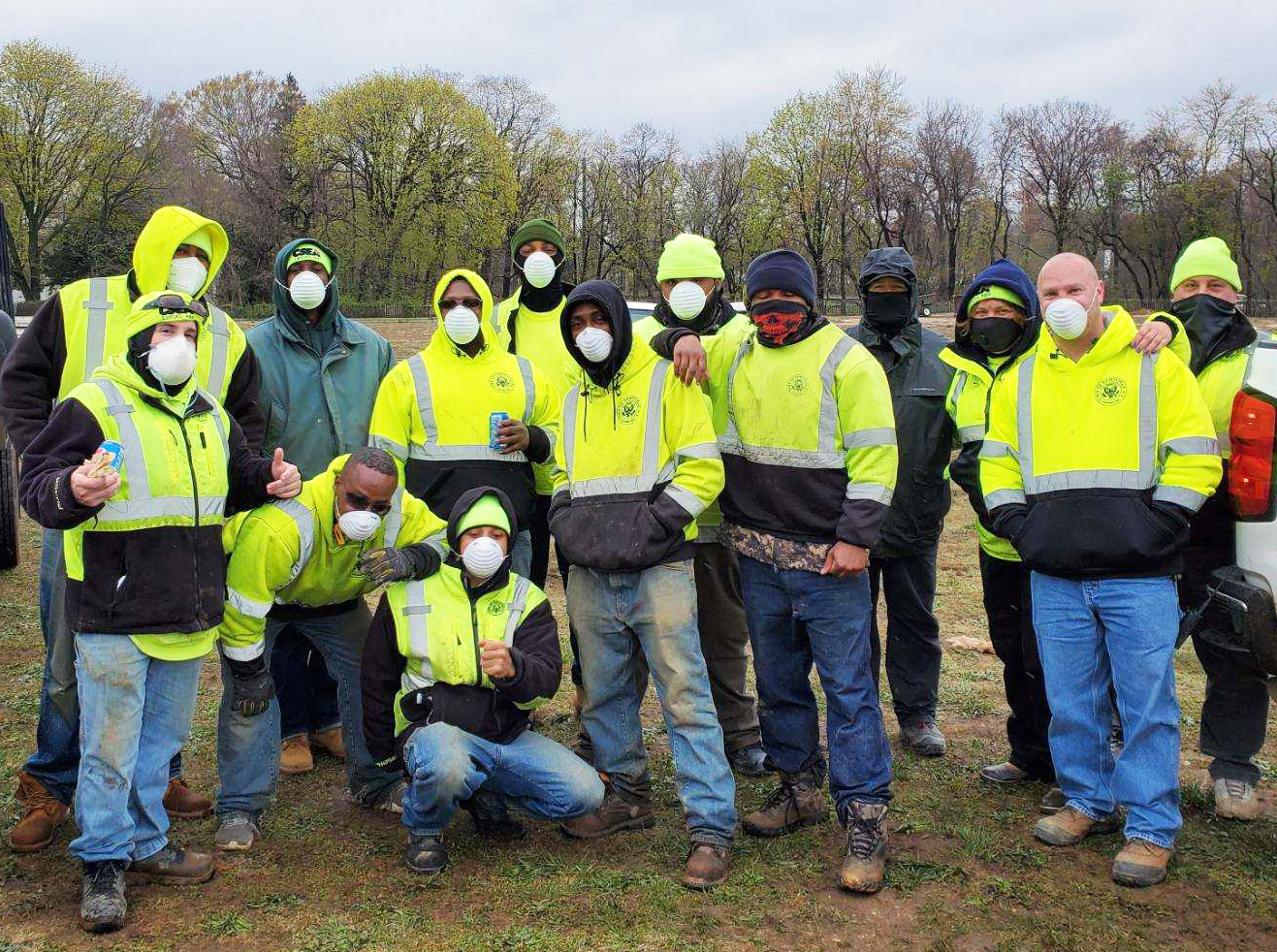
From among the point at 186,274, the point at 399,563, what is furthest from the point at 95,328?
the point at 399,563

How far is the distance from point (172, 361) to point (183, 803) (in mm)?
1928

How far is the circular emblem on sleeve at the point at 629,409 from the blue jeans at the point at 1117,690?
5.45 ft

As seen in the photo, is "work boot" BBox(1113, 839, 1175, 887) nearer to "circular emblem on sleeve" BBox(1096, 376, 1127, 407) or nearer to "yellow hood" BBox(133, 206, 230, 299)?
"circular emblem on sleeve" BBox(1096, 376, 1127, 407)

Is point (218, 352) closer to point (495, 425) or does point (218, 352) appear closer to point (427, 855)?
point (495, 425)

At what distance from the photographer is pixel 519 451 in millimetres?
4629

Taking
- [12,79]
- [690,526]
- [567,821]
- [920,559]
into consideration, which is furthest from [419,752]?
[12,79]

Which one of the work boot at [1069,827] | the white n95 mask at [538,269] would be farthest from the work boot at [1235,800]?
the white n95 mask at [538,269]

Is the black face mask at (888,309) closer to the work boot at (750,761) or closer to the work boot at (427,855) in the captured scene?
the work boot at (750,761)

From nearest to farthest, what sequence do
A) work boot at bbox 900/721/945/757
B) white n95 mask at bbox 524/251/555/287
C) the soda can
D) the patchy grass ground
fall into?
the patchy grass ground
the soda can
work boot at bbox 900/721/945/757
white n95 mask at bbox 524/251/555/287

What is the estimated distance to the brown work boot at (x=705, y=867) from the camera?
12.0 feet

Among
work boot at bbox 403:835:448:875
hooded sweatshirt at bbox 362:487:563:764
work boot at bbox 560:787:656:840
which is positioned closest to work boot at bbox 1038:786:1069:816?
work boot at bbox 560:787:656:840

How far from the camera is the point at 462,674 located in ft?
12.9

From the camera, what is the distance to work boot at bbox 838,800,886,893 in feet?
12.0

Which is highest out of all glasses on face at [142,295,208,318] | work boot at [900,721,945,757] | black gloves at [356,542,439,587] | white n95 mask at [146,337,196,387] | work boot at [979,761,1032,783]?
glasses on face at [142,295,208,318]
